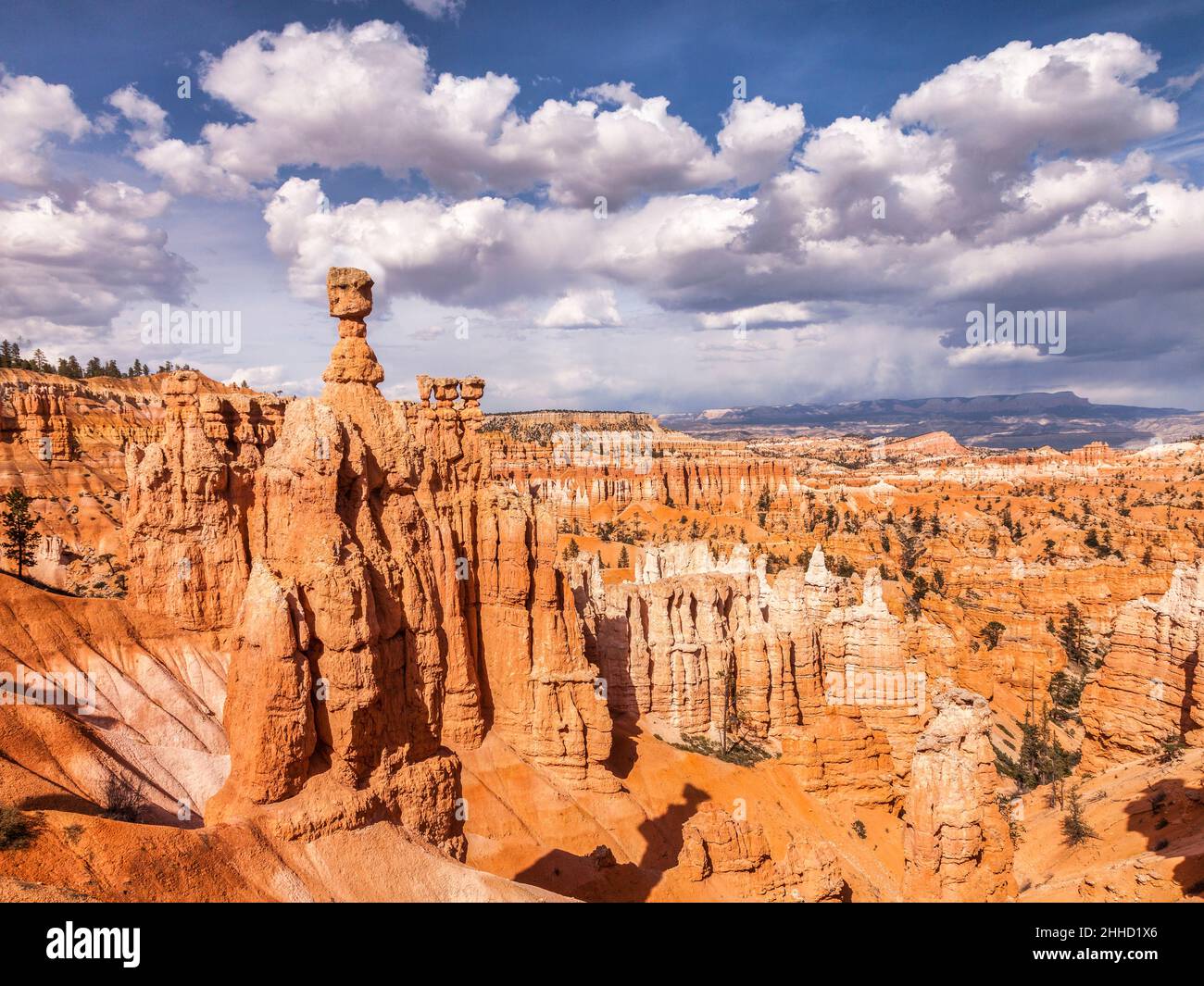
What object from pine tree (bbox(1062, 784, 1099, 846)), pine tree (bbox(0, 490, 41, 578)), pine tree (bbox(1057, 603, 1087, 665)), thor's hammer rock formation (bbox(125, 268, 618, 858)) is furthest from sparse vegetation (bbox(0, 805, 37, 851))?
pine tree (bbox(1057, 603, 1087, 665))

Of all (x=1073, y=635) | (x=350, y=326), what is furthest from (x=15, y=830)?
(x=1073, y=635)

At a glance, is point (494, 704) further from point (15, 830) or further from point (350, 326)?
point (15, 830)

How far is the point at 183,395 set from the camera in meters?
34.6

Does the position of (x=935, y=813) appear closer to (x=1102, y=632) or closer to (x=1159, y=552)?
(x=1102, y=632)

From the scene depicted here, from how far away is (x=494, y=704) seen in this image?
28.9 metres

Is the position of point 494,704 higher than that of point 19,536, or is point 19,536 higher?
point 19,536

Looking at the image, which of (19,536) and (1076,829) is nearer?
(1076,829)

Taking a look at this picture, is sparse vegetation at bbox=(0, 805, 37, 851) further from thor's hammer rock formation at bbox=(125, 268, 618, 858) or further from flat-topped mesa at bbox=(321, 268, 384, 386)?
flat-topped mesa at bbox=(321, 268, 384, 386)

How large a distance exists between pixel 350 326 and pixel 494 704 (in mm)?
15803

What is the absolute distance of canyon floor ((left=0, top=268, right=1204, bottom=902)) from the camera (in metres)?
15.8

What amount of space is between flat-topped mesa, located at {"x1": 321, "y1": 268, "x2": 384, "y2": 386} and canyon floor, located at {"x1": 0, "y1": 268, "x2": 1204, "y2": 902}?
0.31ft
